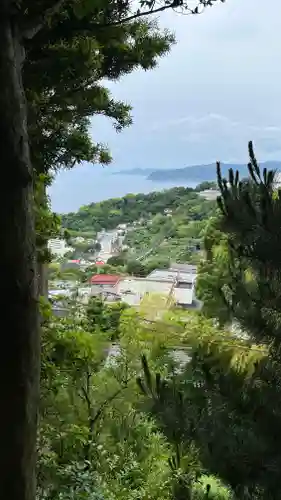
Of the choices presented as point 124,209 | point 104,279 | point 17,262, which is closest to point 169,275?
point 104,279

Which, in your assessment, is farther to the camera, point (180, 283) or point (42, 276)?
point (180, 283)

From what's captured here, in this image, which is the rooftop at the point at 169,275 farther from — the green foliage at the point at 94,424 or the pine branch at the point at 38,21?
the pine branch at the point at 38,21

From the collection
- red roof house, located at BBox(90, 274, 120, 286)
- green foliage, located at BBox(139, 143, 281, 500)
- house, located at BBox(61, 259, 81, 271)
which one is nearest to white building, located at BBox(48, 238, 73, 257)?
house, located at BBox(61, 259, 81, 271)

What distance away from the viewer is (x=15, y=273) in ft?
3.55

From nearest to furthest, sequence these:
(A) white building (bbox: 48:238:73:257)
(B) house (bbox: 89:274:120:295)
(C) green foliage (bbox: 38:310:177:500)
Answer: (C) green foliage (bbox: 38:310:177:500) → (A) white building (bbox: 48:238:73:257) → (B) house (bbox: 89:274:120:295)

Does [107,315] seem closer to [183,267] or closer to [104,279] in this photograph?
[104,279]

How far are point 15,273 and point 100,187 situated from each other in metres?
1.59

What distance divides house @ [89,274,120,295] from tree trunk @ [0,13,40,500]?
141 centimetres

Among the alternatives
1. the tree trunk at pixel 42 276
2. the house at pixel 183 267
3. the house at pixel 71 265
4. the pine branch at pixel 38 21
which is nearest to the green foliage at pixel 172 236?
the house at pixel 183 267

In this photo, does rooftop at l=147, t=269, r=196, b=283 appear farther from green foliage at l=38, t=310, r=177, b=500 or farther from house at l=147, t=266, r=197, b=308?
green foliage at l=38, t=310, r=177, b=500

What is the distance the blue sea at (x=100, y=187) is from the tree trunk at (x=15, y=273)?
128 centimetres

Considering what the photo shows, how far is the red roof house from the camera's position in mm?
2566

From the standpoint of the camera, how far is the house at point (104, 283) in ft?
8.41

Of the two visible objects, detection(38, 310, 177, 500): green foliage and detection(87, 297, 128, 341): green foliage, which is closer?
detection(38, 310, 177, 500): green foliage
